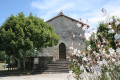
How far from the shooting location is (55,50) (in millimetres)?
22016

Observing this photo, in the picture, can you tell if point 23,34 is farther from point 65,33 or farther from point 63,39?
point 65,33

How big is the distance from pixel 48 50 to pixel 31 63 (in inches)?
171

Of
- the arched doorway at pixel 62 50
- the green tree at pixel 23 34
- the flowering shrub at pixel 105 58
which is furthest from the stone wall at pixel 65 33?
the flowering shrub at pixel 105 58

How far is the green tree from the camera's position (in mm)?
13984

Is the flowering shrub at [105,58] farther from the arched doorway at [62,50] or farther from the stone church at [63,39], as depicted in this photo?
the arched doorway at [62,50]

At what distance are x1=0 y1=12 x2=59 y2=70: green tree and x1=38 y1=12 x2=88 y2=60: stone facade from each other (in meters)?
5.70

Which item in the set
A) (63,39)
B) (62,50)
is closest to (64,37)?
(63,39)

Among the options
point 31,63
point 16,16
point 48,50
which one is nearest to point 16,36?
point 16,16

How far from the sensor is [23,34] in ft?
46.3

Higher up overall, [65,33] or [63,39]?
[65,33]

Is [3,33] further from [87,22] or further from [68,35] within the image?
[87,22]

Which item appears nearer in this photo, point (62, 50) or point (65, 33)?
point (62, 50)

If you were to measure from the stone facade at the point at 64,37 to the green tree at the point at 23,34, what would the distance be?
570 cm

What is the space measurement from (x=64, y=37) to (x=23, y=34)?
945 centimetres
